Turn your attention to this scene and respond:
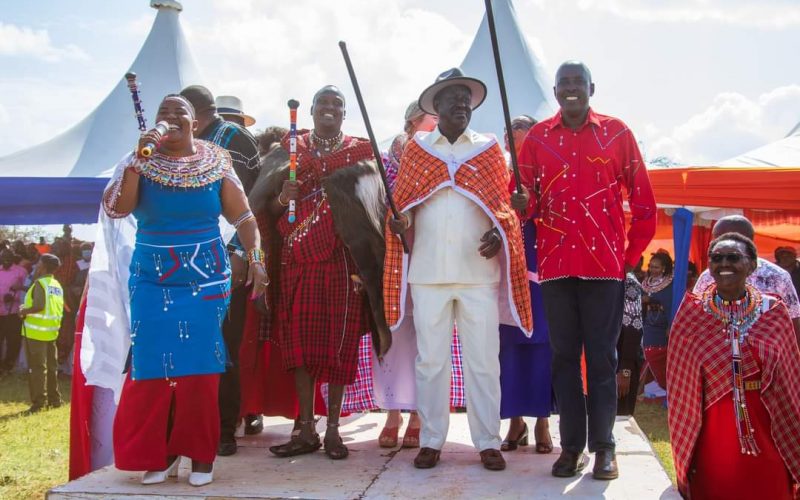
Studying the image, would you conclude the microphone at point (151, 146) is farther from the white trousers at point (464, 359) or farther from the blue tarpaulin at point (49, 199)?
the blue tarpaulin at point (49, 199)

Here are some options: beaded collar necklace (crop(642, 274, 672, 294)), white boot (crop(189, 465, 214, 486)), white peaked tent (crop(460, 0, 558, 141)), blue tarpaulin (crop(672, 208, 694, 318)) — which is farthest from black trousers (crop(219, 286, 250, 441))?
white peaked tent (crop(460, 0, 558, 141))

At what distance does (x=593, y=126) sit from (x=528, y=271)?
3.27 feet

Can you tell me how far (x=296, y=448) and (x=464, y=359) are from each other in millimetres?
1111

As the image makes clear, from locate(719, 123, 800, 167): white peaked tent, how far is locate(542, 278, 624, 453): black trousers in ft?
21.6

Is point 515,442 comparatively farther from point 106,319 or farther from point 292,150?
point 106,319

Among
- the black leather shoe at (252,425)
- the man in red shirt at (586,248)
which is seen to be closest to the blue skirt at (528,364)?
the man in red shirt at (586,248)

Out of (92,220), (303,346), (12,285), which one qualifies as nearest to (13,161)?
(12,285)

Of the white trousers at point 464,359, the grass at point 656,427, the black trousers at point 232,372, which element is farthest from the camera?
the grass at point 656,427

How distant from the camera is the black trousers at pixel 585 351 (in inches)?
162

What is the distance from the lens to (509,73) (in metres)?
15.1

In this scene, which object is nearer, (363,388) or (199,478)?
(199,478)

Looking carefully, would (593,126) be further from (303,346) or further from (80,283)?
(80,283)

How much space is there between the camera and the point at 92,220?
954 centimetres

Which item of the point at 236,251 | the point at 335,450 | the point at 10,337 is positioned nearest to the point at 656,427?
the point at 335,450
